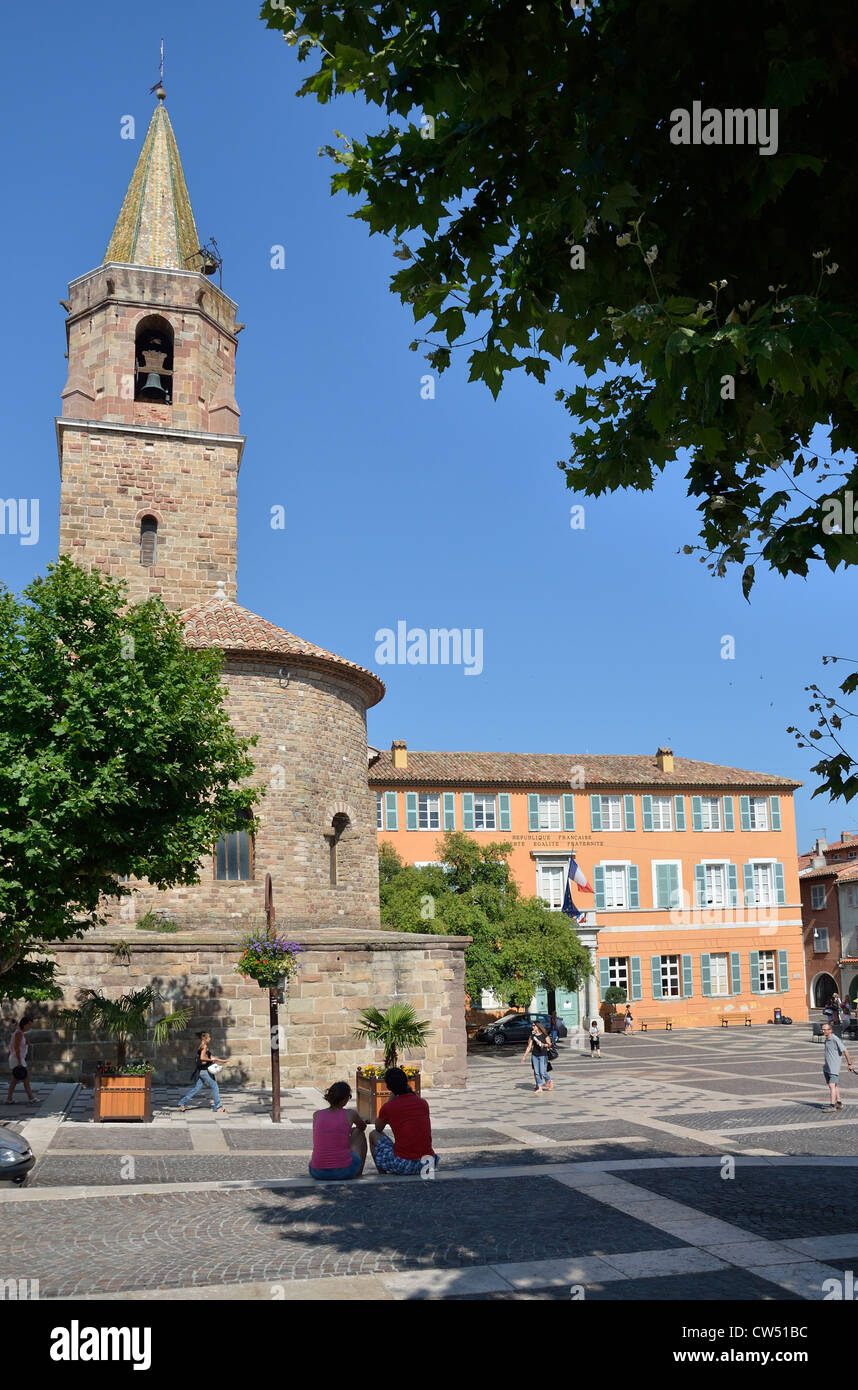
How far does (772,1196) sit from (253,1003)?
12096mm

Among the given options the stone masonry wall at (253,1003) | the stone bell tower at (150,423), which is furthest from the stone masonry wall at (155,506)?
the stone masonry wall at (253,1003)

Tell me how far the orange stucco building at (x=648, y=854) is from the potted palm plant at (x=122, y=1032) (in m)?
25.6

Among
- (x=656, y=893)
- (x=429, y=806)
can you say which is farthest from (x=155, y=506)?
(x=656, y=893)

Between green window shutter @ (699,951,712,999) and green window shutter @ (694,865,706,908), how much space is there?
230cm

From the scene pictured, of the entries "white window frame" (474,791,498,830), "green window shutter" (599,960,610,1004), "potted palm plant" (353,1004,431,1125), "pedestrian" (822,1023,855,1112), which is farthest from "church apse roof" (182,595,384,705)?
"green window shutter" (599,960,610,1004)

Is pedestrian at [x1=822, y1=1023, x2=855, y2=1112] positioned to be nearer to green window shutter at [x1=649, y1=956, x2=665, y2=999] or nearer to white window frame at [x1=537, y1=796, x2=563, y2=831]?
white window frame at [x1=537, y1=796, x2=563, y2=831]

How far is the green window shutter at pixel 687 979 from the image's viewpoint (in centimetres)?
4819

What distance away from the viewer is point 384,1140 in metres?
10.8

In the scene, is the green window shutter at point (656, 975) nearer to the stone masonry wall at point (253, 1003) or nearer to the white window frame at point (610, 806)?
the white window frame at point (610, 806)

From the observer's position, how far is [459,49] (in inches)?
182

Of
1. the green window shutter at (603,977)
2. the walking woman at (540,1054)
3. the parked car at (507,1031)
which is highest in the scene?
the walking woman at (540,1054)

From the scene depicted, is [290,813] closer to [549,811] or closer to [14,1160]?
[14,1160]
